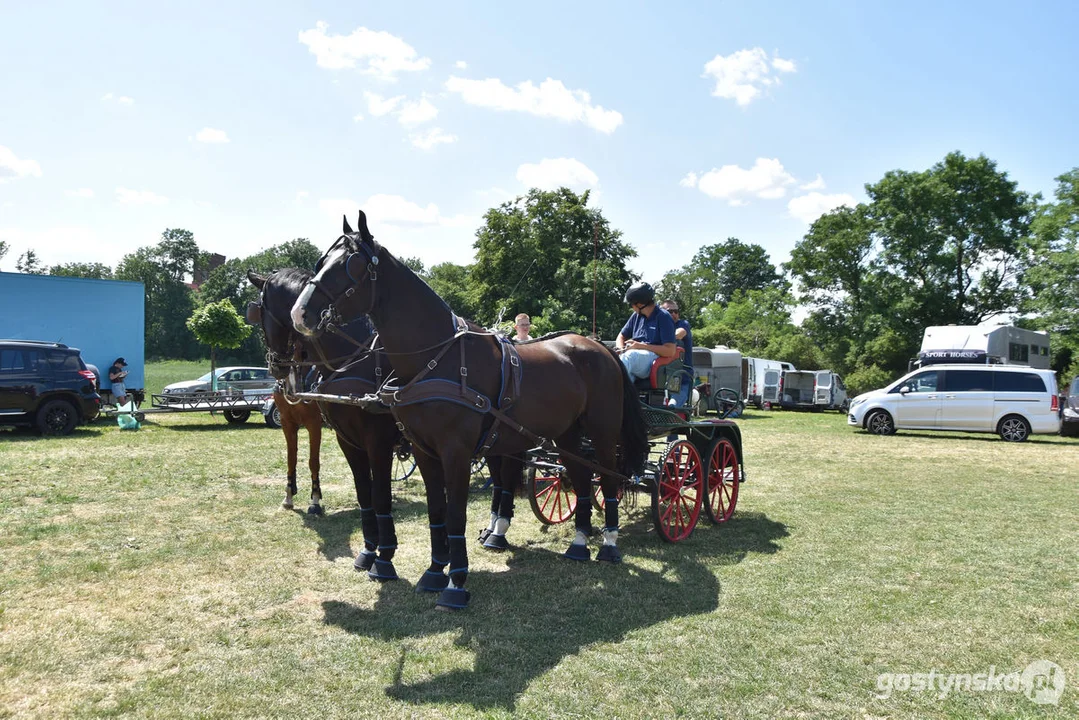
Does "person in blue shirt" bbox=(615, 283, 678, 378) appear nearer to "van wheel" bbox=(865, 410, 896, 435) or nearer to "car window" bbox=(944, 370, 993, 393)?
"van wheel" bbox=(865, 410, 896, 435)

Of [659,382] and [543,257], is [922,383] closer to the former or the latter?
[659,382]

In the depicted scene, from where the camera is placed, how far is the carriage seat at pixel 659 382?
21.9ft

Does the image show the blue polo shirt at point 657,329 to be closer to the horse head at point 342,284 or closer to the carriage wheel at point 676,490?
the carriage wheel at point 676,490

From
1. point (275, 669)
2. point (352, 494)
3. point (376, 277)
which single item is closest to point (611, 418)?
point (376, 277)

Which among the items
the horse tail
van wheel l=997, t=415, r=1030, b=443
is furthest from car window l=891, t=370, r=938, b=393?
the horse tail

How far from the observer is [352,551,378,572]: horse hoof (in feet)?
18.3

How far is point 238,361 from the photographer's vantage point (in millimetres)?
49656

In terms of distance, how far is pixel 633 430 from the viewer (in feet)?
20.5

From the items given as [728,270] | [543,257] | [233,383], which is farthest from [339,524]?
[728,270]

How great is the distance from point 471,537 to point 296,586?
190 cm

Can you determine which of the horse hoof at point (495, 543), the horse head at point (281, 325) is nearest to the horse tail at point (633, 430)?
the horse hoof at point (495, 543)

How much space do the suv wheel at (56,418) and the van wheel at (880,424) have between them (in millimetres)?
19166

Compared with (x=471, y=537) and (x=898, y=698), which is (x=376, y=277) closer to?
(x=471, y=537)

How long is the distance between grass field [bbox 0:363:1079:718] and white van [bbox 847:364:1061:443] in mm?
9812
